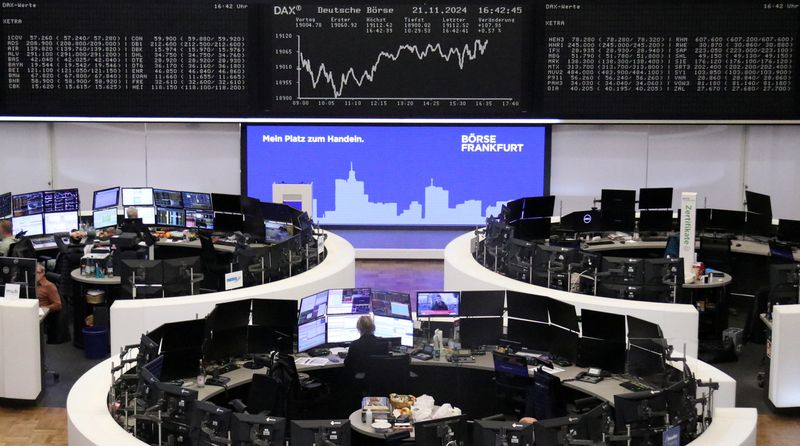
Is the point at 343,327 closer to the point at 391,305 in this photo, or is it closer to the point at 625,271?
the point at 391,305

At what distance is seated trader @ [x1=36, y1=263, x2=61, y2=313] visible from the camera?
11430 millimetres

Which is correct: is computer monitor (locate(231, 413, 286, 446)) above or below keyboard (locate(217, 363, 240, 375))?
above

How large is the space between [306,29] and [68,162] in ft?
13.9

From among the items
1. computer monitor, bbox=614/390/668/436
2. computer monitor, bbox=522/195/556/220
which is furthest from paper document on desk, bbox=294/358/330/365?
computer monitor, bbox=522/195/556/220

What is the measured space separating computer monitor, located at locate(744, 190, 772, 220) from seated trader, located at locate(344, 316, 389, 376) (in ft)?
21.2

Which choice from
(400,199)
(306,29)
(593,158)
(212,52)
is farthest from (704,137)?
(212,52)

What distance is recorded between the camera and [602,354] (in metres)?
9.28

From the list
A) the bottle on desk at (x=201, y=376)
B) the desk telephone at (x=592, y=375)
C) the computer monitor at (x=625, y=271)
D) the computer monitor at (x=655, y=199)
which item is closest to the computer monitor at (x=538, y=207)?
the computer monitor at (x=655, y=199)

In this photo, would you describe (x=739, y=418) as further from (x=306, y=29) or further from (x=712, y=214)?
(x=306, y=29)

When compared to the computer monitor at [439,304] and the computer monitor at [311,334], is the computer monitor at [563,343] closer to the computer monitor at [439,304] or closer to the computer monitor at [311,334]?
the computer monitor at [439,304]

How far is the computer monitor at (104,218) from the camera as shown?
1435cm

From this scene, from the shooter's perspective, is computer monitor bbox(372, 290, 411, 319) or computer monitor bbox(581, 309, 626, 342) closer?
computer monitor bbox(581, 309, 626, 342)

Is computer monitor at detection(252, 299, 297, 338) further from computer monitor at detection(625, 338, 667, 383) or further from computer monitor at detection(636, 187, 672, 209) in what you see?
computer monitor at detection(636, 187, 672, 209)

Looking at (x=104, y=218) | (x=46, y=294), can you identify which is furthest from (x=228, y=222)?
(x=46, y=294)
